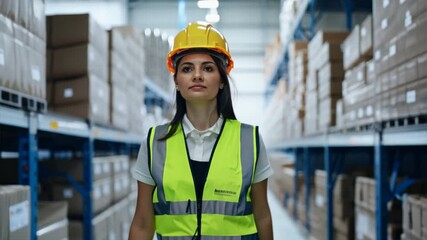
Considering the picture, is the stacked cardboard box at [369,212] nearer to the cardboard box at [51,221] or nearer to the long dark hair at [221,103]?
the long dark hair at [221,103]

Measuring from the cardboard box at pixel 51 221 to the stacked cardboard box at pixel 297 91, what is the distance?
4.64 metres

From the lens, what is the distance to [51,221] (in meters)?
3.45

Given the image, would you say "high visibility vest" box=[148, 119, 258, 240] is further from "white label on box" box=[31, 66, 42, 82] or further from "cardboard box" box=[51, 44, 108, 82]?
"cardboard box" box=[51, 44, 108, 82]

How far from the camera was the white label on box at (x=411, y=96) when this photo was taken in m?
2.92

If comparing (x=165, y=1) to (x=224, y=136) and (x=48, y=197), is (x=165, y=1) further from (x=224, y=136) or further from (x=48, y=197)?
(x=224, y=136)

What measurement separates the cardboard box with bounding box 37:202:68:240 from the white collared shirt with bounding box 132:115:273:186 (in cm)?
143

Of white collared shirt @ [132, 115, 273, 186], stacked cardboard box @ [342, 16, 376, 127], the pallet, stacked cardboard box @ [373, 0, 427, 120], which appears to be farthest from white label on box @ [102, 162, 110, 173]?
white collared shirt @ [132, 115, 273, 186]

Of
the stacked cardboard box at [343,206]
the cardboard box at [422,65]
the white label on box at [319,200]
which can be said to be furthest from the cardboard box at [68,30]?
the white label on box at [319,200]

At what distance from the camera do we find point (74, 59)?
4305 mm

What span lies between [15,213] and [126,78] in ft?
12.9

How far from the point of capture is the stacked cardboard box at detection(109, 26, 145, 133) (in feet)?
17.9

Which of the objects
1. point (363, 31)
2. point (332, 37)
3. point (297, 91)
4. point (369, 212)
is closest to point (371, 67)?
point (363, 31)

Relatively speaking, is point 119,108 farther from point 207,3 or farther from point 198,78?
point 207,3

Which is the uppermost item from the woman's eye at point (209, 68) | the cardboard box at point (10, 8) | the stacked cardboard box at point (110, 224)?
the cardboard box at point (10, 8)
